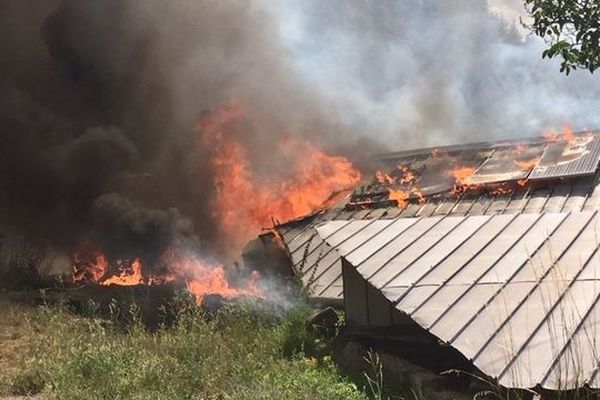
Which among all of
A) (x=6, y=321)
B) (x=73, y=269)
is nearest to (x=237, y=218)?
(x=73, y=269)

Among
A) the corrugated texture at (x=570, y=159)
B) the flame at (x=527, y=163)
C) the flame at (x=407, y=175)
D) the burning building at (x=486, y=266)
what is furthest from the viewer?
the flame at (x=407, y=175)

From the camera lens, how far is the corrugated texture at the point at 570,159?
11.6m

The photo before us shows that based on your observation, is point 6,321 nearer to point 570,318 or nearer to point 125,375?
point 125,375

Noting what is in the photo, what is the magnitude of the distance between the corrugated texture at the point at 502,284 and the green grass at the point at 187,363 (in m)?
1.29

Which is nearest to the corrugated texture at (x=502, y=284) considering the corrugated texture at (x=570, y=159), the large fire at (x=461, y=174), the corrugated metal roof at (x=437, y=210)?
the corrugated metal roof at (x=437, y=210)

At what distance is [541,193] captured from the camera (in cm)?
1141

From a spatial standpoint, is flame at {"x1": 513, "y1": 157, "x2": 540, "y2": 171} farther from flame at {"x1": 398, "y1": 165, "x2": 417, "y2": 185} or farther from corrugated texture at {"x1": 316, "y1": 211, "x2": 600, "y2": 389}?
corrugated texture at {"x1": 316, "y1": 211, "x2": 600, "y2": 389}

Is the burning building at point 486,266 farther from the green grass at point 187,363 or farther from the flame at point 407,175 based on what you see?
the green grass at point 187,363

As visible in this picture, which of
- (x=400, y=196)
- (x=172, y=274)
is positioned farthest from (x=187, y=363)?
(x=400, y=196)

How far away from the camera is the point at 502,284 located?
6082 millimetres

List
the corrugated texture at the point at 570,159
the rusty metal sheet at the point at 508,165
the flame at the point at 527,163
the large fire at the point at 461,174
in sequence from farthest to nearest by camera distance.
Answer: the flame at the point at 527,163, the rusty metal sheet at the point at 508,165, the large fire at the point at 461,174, the corrugated texture at the point at 570,159

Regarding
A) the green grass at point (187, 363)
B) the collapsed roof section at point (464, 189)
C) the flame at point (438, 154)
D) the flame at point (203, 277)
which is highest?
the flame at point (438, 154)

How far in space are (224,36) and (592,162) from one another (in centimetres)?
1171

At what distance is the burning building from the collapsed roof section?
0.11 ft
